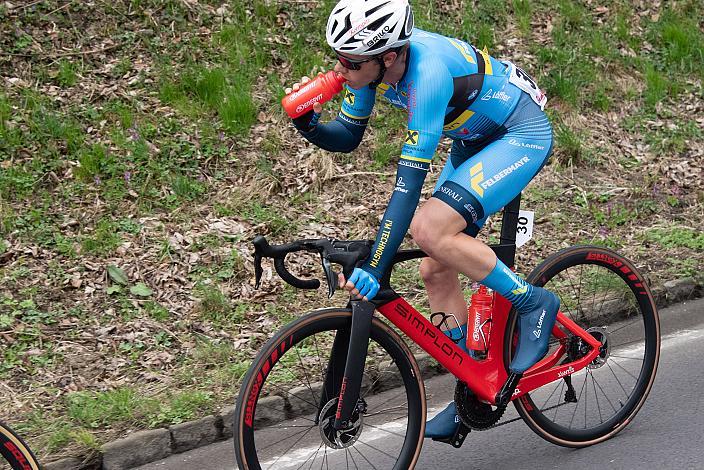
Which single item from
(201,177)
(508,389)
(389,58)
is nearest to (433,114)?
(389,58)

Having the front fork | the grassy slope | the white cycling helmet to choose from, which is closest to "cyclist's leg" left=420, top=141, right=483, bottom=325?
the front fork

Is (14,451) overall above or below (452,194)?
below

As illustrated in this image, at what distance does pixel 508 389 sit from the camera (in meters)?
4.61

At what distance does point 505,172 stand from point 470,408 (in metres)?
1.15

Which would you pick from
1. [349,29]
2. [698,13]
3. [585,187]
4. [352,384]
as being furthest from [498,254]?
[698,13]

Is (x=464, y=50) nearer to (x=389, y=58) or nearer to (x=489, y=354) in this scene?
(x=389, y=58)

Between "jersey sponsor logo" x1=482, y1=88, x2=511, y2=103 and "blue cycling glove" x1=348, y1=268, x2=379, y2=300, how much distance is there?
112cm

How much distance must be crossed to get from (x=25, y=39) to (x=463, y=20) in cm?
450

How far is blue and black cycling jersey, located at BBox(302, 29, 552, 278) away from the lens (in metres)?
4.00

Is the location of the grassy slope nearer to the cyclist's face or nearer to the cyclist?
the cyclist

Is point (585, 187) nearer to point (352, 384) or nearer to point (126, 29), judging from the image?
point (126, 29)

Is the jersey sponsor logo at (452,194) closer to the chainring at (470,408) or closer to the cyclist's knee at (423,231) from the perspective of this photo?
the cyclist's knee at (423,231)

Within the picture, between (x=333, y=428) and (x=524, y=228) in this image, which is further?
(x=524, y=228)

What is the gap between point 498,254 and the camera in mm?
4598
